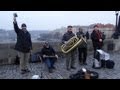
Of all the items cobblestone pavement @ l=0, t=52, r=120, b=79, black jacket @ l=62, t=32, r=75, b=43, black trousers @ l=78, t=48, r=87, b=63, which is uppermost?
black jacket @ l=62, t=32, r=75, b=43

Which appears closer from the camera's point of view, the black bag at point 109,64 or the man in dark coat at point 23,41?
the man in dark coat at point 23,41

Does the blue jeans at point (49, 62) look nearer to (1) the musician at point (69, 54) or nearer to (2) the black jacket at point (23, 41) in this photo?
(1) the musician at point (69, 54)

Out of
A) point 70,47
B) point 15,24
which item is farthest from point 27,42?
point 70,47

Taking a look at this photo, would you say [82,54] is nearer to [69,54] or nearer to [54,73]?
[69,54]

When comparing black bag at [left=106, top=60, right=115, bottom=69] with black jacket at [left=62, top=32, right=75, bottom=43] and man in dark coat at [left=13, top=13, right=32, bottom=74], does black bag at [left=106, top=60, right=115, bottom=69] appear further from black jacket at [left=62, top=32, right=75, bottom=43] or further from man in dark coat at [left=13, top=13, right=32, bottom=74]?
man in dark coat at [left=13, top=13, right=32, bottom=74]

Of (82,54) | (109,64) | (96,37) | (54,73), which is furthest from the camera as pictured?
(82,54)

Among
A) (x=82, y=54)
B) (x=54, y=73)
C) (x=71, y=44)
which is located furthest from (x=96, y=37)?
(x=54, y=73)

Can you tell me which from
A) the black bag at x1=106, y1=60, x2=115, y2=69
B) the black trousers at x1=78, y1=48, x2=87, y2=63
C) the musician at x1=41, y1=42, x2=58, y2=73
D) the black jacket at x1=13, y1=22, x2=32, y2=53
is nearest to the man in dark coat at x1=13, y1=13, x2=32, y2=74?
the black jacket at x1=13, y1=22, x2=32, y2=53

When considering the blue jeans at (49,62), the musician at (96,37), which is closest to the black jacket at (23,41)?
the blue jeans at (49,62)

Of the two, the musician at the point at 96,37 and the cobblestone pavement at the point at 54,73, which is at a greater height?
the musician at the point at 96,37

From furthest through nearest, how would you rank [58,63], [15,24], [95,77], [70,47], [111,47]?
[111,47]
[58,63]
[70,47]
[15,24]
[95,77]
